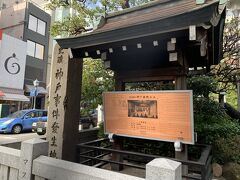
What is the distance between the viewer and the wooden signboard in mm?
4395

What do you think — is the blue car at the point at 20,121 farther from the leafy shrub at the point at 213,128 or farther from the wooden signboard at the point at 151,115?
the leafy shrub at the point at 213,128

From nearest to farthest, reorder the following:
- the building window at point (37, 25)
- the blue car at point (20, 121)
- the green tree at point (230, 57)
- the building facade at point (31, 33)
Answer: the green tree at point (230, 57) → the blue car at point (20, 121) → the building facade at point (31, 33) → the building window at point (37, 25)

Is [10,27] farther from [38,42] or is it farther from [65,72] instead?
[65,72]

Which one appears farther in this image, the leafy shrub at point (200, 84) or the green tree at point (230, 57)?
the green tree at point (230, 57)

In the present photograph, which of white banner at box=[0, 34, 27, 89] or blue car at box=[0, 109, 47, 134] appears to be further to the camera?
blue car at box=[0, 109, 47, 134]

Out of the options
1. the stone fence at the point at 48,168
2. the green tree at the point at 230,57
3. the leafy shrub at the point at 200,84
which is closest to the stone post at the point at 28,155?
the stone fence at the point at 48,168

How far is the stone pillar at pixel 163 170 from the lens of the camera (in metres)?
2.15

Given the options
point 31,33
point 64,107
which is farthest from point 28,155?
point 31,33

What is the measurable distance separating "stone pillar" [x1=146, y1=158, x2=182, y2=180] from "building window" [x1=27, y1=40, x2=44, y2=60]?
25.3 metres

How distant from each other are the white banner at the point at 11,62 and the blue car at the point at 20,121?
22.7 feet

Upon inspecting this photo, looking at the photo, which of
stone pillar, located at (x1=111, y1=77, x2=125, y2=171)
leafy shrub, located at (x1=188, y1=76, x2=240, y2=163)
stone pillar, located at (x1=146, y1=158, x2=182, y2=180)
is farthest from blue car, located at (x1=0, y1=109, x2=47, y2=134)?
stone pillar, located at (x1=146, y1=158, x2=182, y2=180)

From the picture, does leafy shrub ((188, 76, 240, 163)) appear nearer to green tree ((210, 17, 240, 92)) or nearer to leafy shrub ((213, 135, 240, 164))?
leafy shrub ((213, 135, 240, 164))

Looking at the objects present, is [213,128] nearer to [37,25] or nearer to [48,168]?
[48,168]

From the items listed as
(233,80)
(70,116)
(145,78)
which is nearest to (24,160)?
(70,116)
